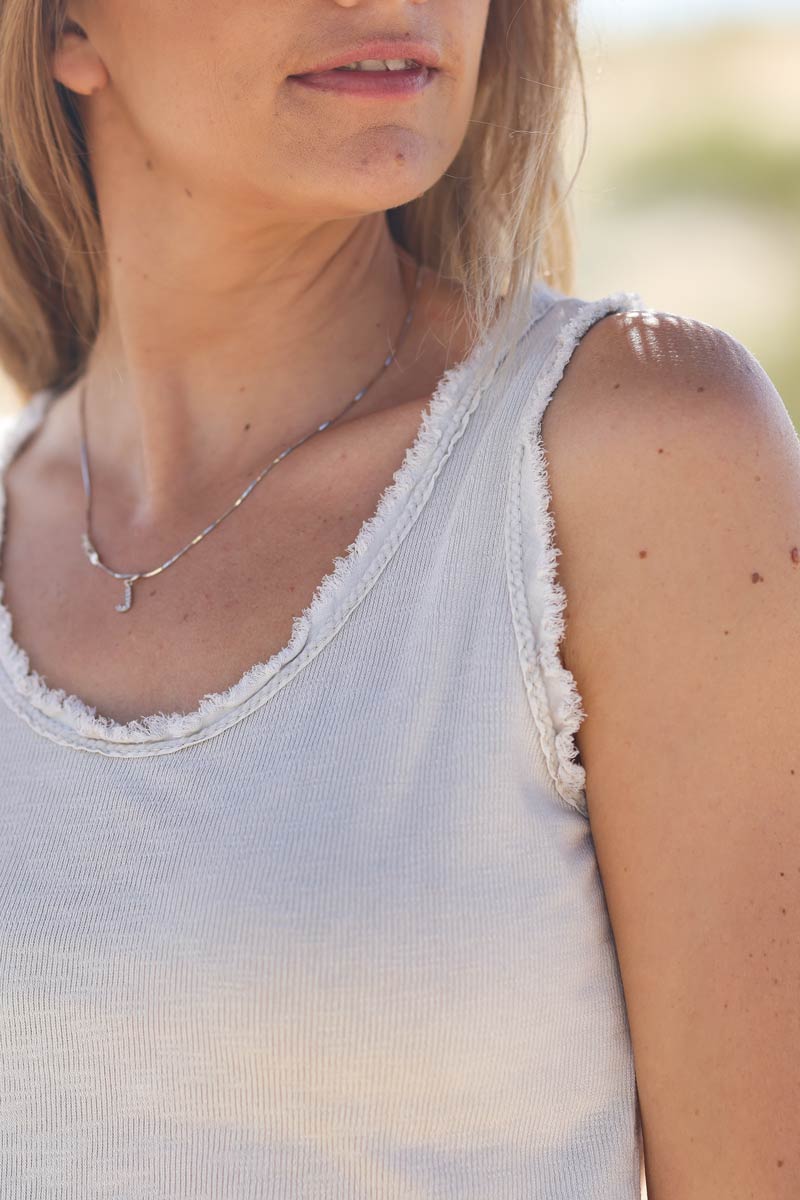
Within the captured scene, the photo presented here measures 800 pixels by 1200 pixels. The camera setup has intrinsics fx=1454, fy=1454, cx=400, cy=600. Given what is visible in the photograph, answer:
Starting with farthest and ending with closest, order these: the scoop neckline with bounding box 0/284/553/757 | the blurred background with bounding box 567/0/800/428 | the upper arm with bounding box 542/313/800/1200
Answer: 1. the blurred background with bounding box 567/0/800/428
2. the scoop neckline with bounding box 0/284/553/757
3. the upper arm with bounding box 542/313/800/1200

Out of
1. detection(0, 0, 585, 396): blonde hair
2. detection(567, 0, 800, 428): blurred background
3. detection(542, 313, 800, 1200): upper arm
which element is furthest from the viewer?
detection(567, 0, 800, 428): blurred background

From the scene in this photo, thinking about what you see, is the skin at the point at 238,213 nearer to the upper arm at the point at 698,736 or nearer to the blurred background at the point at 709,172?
the upper arm at the point at 698,736

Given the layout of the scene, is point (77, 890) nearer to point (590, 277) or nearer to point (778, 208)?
point (590, 277)

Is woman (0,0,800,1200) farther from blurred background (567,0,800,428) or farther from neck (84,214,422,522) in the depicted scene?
blurred background (567,0,800,428)

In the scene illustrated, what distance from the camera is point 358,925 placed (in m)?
1.29

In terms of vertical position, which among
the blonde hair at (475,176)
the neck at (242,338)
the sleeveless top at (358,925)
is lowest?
the sleeveless top at (358,925)

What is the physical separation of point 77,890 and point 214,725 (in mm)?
207

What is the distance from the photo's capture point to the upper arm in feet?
4.09

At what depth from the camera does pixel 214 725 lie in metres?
1.45

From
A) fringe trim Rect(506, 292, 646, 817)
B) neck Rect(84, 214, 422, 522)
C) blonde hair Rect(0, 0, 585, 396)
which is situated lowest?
fringe trim Rect(506, 292, 646, 817)

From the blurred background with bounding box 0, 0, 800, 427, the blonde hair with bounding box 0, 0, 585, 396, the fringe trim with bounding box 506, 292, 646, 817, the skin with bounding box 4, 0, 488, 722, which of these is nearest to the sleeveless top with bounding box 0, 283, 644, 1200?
the fringe trim with bounding box 506, 292, 646, 817

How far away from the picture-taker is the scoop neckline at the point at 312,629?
1452 mm

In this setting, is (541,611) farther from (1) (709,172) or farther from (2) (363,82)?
(1) (709,172)

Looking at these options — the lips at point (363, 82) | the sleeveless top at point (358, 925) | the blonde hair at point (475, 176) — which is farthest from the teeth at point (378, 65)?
the sleeveless top at point (358, 925)
